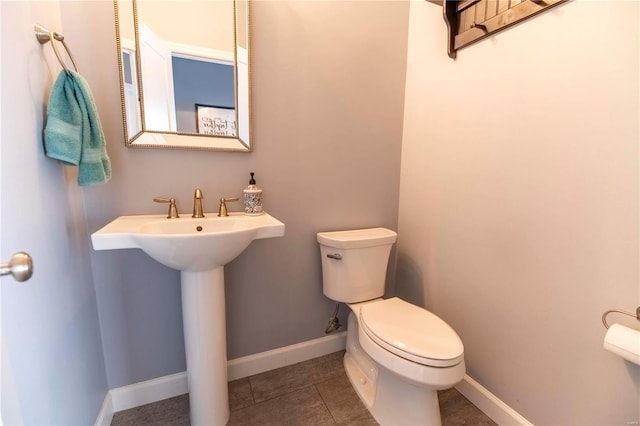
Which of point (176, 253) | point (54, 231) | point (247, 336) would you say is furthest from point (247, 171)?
point (247, 336)

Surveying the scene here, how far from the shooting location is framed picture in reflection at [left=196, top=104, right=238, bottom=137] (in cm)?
123

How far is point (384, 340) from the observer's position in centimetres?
109

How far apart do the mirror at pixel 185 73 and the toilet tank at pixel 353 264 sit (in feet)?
2.10

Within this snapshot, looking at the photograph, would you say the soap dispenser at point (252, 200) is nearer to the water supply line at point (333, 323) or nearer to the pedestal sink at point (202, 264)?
the pedestal sink at point (202, 264)

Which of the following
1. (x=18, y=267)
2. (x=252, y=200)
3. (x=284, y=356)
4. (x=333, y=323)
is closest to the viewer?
(x=18, y=267)

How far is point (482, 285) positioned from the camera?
1279mm

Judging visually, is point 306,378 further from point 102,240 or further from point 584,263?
point 584,263

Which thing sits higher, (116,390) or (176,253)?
(176,253)

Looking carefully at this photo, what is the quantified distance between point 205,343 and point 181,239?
50 centimetres

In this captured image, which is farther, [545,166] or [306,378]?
[306,378]

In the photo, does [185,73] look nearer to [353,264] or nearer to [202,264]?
[202,264]

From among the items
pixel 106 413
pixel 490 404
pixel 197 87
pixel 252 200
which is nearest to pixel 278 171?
pixel 252 200

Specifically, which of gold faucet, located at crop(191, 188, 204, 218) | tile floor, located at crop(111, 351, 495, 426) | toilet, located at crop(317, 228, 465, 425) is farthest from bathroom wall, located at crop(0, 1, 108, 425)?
toilet, located at crop(317, 228, 465, 425)

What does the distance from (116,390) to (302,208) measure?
3.82ft
